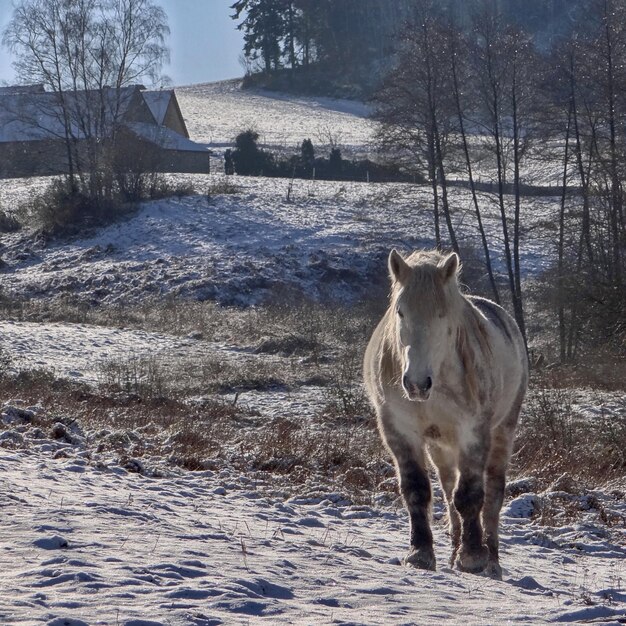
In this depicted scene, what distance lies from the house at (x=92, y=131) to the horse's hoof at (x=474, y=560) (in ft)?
137

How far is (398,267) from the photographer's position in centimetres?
669

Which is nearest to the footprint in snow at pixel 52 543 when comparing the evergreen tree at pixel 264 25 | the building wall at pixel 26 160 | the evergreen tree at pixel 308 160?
the evergreen tree at pixel 308 160

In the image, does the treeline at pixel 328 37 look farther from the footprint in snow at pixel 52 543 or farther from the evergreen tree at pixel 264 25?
the footprint in snow at pixel 52 543

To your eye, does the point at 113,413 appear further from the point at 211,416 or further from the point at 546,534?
the point at 546,534

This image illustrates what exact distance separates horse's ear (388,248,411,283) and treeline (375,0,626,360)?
16.2 meters

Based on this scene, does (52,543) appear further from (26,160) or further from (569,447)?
(26,160)

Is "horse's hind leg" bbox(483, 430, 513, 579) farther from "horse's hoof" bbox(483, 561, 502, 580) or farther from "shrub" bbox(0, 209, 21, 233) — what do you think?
"shrub" bbox(0, 209, 21, 233)

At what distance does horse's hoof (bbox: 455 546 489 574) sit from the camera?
273 inches

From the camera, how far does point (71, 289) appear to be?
3838 cm

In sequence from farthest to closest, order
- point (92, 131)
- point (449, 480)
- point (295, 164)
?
point (295, 164)
point (92, 131)
point (449, 480)

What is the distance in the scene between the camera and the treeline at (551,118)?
23.7 meters

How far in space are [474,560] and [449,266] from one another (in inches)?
84.2

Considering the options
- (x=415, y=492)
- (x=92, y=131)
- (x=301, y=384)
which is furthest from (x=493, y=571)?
(x=92, y=131)

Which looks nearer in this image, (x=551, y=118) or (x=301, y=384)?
(x=301, y=384)
